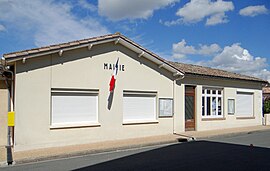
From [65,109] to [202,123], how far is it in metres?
8.58

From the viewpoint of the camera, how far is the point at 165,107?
48.0 ft

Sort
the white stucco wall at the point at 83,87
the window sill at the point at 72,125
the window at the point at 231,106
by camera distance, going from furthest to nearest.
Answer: the window at the point at 231,106 < the window sill at the point at 72,125 < the white stucco wall at the point at 83,87

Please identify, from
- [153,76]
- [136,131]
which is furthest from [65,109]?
[153,76]

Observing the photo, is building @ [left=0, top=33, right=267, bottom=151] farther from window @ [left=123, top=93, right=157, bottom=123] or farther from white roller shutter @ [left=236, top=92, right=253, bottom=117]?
white roller shutter @ [left=236, top=92, right=253, bottom=117]

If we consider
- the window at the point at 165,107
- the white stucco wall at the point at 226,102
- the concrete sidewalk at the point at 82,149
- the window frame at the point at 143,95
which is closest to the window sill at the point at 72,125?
the concrete sidewalk at the point at 82,149

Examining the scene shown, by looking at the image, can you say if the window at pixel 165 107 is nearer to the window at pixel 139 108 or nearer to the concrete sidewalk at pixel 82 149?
the window at pixel 139 108

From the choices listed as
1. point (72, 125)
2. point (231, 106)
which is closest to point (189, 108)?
point (231, 106)

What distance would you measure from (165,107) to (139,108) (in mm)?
1543

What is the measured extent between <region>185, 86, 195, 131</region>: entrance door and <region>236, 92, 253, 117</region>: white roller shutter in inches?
183

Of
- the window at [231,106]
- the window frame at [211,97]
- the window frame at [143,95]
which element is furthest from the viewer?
the window at [231,106]

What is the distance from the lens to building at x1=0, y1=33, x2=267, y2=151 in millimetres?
10469

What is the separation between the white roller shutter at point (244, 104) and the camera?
1956cm

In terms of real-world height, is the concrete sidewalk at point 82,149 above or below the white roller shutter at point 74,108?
below

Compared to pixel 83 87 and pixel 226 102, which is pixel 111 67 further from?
pixel 226 102
